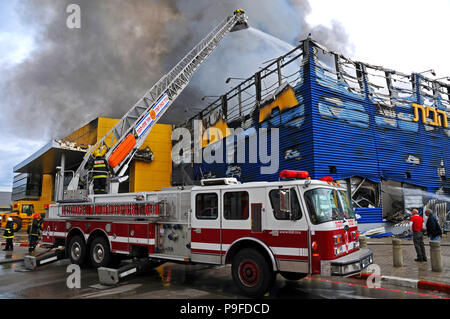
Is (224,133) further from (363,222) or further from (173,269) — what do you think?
(173,269)

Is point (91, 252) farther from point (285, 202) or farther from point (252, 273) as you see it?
point (285, 202)

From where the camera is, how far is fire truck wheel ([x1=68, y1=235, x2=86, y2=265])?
9.77m

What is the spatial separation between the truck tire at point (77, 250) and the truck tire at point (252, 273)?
5379mm

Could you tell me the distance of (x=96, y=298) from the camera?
21.1ft

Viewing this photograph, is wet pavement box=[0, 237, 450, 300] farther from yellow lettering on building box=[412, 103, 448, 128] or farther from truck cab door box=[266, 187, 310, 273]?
yellow lettering on building box=[412, 103, 448, 128]

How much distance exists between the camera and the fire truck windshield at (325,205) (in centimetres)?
614

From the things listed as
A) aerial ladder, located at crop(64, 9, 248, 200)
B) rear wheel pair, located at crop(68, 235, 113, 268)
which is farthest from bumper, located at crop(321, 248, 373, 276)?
aerial ladder, located at crop(64, 9, 248, 200)

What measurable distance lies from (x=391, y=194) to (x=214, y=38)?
50.7 ft

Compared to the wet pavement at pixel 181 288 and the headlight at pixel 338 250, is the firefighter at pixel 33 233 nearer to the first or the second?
the wet pavement at pixel 181 288

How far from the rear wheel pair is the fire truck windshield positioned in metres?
5.87

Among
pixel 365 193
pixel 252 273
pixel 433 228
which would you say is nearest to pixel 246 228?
pixel 252 273

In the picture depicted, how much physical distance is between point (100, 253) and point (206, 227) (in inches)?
157

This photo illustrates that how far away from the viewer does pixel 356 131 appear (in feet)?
55.9
